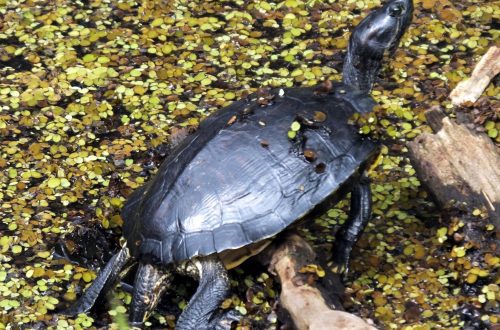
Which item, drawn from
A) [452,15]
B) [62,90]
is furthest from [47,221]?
[452,15]

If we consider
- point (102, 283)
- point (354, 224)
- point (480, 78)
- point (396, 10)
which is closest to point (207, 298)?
point (102, 283)

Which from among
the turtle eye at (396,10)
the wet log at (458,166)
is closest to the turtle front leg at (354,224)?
the wet log at (458,166)

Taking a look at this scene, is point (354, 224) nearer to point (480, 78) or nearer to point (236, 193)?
point (236, 193)

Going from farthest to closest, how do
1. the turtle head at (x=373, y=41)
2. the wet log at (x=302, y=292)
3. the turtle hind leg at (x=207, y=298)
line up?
the turtle head at (x=373, y=41) → the turtle hind leg at (x=207, y=298) → the wet log at (x=302, y=292)

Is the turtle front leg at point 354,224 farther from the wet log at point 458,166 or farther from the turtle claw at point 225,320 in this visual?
the turtle claw at point 225,320

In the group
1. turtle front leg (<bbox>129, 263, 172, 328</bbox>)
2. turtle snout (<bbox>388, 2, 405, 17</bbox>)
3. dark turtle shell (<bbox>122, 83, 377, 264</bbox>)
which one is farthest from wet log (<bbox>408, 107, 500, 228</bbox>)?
turtle front leg (<bbox>129, 263, 172, 328</bbox>)

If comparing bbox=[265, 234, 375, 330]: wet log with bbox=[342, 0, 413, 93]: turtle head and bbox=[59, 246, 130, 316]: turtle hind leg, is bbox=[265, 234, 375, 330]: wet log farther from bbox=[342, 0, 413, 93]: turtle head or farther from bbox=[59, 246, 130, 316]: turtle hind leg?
bbox=[342, 0, 413, 93]: turtle head
